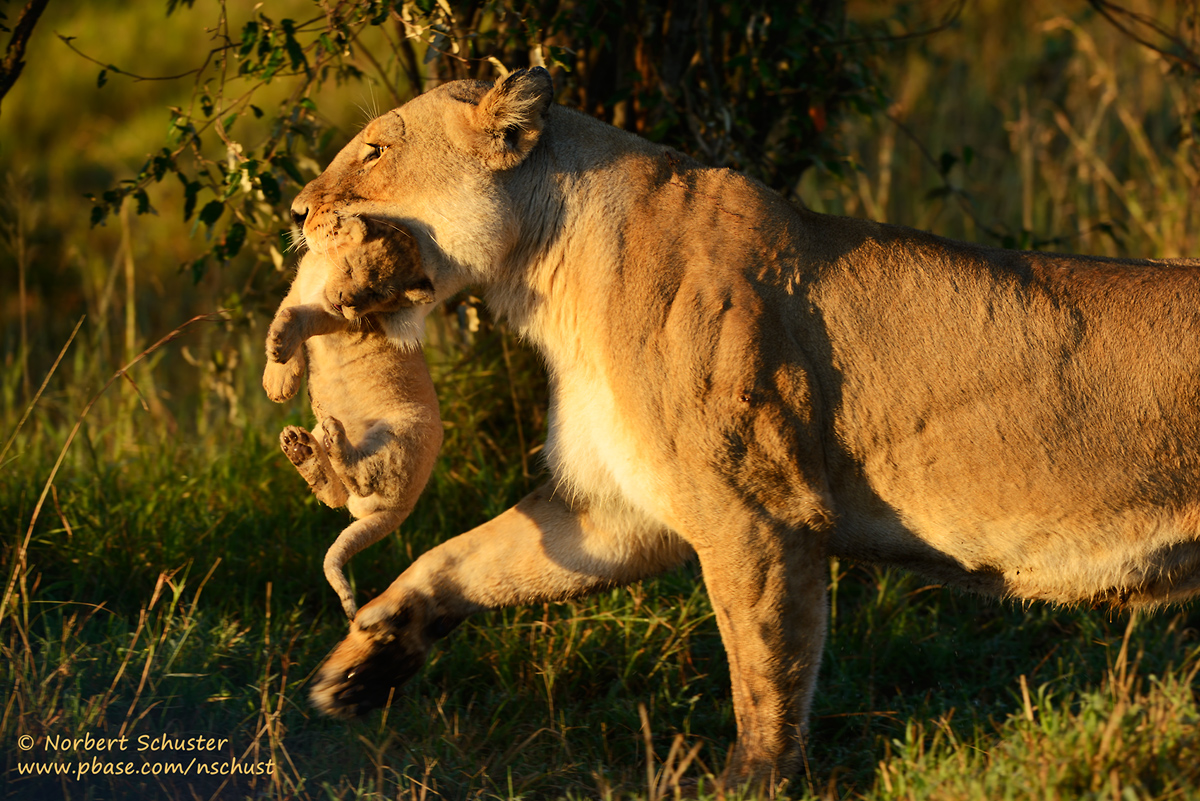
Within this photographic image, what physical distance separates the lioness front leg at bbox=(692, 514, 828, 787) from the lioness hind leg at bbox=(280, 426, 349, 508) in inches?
40.7

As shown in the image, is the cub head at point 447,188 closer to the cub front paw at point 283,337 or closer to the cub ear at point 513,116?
the cub ear at point 513,116

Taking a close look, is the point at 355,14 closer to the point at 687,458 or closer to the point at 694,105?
the point at 694,105

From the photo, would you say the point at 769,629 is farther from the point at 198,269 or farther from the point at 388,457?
the point at 198,269

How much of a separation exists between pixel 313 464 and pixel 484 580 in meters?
0.71

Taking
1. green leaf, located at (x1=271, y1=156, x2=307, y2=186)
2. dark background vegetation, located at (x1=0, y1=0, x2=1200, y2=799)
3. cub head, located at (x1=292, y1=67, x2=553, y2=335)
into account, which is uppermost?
cub head, located at (x1=292, y1=67, x2=553, y2=335)

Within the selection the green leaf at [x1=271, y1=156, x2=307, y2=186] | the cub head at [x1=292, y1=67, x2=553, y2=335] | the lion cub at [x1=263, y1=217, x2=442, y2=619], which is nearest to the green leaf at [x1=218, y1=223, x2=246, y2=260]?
the green leaf at [x1=271, y1=156, x2=307, y2=186]

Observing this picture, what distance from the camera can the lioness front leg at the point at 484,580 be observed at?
3.56 m

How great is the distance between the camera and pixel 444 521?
181 inches

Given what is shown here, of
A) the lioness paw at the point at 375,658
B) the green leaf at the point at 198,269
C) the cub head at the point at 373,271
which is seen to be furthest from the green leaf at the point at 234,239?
the lioness paw at the point at 375,658

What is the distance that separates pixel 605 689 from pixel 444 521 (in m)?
1.01

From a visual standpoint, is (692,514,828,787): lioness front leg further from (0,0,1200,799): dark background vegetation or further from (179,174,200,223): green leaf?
(179,174,200,223): green leaf

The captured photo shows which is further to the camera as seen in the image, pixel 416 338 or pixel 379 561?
pixel 379 561

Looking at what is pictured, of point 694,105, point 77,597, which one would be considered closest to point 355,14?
point 694,105

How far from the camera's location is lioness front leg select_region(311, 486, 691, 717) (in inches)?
140
